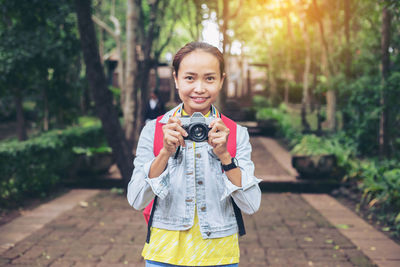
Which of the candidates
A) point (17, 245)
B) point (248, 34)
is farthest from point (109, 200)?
point (248, 34)

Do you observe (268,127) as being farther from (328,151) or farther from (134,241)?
(134,241)

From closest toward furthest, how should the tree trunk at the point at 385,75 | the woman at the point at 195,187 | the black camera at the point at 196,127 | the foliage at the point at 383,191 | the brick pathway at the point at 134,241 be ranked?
1. the black camera at the point at 196,127
2. the woman at the point at 195,187
3. the brick pathway at the point at 134,241
4. the foliage at the point at 383,191
5. the tree trunk at the point at 385,75

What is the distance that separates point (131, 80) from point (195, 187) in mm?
6583

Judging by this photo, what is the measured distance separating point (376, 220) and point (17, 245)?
4.86m

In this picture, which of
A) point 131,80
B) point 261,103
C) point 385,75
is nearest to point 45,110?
point 131,80

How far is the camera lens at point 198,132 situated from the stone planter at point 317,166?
6658 millimetres

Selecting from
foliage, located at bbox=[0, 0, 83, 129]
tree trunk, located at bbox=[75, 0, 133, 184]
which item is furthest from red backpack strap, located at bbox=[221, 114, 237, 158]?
foliage, located at bbox=[0, 0, 83, 129]

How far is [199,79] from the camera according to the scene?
1.91m

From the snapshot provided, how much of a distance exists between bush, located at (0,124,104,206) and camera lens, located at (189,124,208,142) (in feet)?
17.4

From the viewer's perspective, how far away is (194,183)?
6.28 ft

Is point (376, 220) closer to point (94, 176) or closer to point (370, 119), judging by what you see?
point (370, 119)

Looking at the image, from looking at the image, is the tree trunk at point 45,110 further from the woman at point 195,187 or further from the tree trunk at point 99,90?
the woman at point 195,187

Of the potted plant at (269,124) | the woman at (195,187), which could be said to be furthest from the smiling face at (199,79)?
the potted plant at (269,124)

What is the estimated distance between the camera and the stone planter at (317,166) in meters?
8.03
